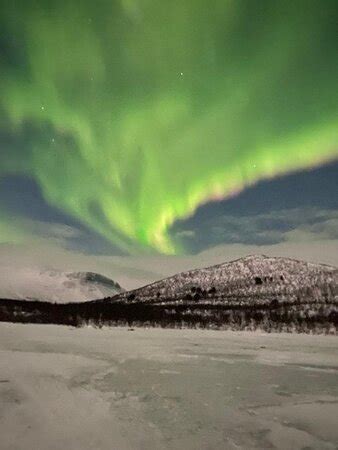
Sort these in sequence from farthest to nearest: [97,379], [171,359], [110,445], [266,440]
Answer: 1. [171,359]
2. [97,379]
3. [266,440]
4. [110,445]


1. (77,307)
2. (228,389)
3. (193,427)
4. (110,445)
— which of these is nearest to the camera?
(110,445)

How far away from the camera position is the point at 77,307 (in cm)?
13488

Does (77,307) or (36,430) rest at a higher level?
(77,307)

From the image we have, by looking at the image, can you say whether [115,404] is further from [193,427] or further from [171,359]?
[171,359]

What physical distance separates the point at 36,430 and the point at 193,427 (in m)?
3.05

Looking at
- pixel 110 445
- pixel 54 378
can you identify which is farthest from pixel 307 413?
pixel 54 378

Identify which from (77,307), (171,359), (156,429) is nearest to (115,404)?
(156,429)

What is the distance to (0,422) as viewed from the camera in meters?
8.69

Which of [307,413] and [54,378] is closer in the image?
[307,413]

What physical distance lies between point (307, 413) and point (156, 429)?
13.2 ft

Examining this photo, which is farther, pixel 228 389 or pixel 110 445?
pixel 228 389

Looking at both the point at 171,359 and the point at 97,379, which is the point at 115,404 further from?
the point at 171,359

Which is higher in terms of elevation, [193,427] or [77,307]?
[77,307]

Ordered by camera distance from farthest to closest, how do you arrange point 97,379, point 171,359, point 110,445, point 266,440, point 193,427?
point 171,359 → point 97,379 → point 193,427 → point 266,440 → point 110,445
